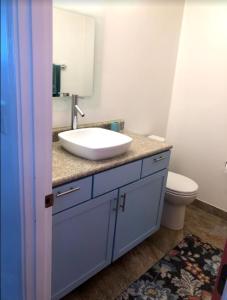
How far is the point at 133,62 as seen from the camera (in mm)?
2133

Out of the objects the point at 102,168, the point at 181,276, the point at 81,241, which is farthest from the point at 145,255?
the point at 102,168

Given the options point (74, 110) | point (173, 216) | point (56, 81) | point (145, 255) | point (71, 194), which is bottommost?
point (145, 255)

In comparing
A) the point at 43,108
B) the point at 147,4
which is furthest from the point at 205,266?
the point at 147,4

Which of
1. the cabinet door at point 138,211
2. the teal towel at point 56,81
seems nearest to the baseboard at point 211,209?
the cabinet door at point 138,211

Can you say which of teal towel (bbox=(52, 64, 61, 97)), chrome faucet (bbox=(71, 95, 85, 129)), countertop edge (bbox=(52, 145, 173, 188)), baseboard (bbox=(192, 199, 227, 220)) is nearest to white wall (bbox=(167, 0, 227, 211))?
baseboard (bbox=(192, 199, 227, 220))

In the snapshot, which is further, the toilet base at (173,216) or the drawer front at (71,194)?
the toilet base at (173,216)

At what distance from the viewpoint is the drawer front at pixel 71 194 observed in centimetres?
120

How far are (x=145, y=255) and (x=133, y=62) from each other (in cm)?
156

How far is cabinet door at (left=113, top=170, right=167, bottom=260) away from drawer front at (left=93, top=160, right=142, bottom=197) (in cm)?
6

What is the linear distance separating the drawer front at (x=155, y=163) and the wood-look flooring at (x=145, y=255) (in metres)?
0.67

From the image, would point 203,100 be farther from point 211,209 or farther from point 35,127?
point 35,127

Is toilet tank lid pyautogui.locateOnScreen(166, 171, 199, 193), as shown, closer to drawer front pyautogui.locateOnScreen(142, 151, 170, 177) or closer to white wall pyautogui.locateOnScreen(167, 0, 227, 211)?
drawer front pyautogui.locateOnScreen(142, 151, 170, 177)

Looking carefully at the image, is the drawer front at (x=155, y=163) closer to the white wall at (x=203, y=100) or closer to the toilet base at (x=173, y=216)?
the toilet base at (x=173, y=216)

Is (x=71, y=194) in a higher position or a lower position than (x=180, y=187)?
higher
